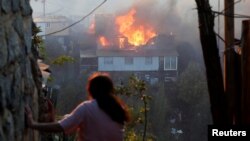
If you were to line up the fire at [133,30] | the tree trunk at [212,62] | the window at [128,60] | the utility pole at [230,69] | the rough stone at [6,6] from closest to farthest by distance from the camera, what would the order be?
the rough stone at [6,6]
the tree trunk at [212,62]
the utility pole at [230,69]
the fire at [133,30]
the window at [128,60]

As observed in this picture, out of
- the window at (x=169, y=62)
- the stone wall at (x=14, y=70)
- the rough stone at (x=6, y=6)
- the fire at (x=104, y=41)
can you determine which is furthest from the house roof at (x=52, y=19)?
the rough stone at (x=6, y=6)

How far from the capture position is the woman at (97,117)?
15.2 ft

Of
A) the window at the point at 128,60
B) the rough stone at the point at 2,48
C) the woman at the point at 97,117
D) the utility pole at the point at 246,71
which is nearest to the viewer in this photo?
the rough stone at the point at 2,48

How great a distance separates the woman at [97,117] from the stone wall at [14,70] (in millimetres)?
294

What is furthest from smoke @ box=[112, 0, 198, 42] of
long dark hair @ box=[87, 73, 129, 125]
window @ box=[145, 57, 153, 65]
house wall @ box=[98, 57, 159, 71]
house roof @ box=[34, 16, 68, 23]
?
long dark hair @ box=[87, 73, 129, 125]

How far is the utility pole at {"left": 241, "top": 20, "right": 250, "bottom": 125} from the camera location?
7285 mm

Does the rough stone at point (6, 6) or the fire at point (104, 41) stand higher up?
the fire at point (104, 41)

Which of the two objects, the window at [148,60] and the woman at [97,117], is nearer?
the woman at [97,117]

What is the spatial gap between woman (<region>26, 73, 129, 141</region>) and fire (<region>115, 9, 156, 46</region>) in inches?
1284

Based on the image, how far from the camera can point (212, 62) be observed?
700 centimetres

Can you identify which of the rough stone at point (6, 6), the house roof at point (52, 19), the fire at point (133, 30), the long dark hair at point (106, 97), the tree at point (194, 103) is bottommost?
the tree at point (194, 103)

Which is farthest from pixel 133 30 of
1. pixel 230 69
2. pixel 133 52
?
pixel 230 69

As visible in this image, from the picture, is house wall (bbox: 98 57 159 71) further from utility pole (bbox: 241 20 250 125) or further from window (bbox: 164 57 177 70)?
utility pole (bbox: 241 20 250 125)

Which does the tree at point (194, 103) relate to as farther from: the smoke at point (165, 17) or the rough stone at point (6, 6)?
the rough stone at point (6, 6)
